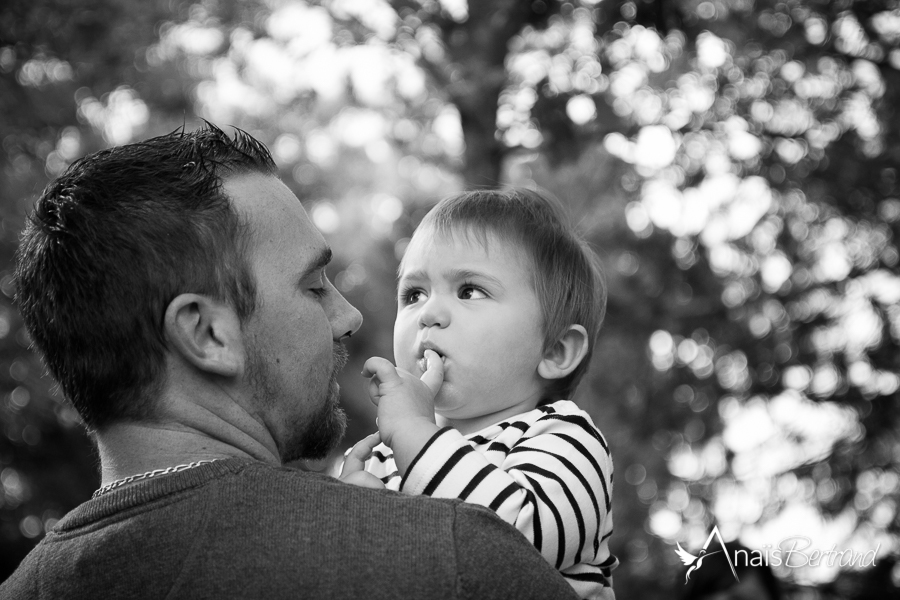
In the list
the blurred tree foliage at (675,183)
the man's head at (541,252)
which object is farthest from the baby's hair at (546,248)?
the blurred tree foliage at (675,183)

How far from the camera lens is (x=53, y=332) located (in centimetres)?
197

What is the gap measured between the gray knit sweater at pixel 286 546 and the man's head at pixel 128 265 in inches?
10.8

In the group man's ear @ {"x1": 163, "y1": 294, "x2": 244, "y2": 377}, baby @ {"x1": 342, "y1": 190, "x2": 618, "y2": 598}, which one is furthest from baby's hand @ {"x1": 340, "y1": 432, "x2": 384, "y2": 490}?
man's ear @ {"x1": 163, "y1": 294, "x2": 244, "y2": 377}

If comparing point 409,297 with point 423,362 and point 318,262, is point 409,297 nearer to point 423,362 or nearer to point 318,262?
point 423,362

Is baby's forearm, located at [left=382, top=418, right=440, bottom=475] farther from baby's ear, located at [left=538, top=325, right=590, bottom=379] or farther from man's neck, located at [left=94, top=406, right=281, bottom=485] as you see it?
baby's ear, located at [left=538, top=325, right=590, bottom=379]

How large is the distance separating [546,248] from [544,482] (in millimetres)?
733

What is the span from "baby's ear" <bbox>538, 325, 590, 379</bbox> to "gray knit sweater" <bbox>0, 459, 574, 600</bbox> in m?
0.79

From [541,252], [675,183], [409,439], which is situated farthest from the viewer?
[675,183]

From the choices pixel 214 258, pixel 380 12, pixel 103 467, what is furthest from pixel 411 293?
pixel 380 12

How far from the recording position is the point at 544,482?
1.98m

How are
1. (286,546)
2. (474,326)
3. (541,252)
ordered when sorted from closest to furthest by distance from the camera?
(286,546), (474,326), (541,252)

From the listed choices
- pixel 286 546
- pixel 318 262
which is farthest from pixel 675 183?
pixel 286 546

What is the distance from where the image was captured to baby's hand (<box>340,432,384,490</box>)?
2.02 meters

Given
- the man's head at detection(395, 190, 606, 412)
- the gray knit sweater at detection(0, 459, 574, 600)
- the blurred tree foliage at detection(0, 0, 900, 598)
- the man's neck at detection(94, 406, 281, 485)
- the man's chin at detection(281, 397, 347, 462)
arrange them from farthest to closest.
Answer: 1. the blurred tree foliage at detection(0, 0, 900, 598)
2. the man's head at detection(395, 190, 606, 412)
3. the man's chin at detection(281, 397, 347, 462)
4. the man's neck at detection(94, 406, 281, 485)
5. the gray knit sweater at detection(0, 459, 574, 600)
